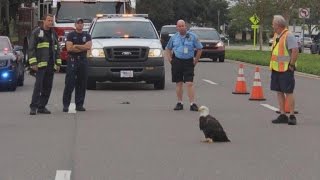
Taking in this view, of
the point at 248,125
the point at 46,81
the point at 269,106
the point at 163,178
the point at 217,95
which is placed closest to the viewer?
the point at 163,178

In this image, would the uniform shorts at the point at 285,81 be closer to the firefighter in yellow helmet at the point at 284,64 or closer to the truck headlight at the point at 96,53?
the firefighter in yellow helmet at the point at 284,64

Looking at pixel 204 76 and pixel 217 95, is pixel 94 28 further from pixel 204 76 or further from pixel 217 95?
pixel 204 76

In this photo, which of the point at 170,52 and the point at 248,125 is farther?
the point at 170,52

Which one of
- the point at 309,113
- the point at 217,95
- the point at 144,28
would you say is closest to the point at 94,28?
the point at 144,28

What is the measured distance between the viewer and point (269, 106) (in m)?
15.7

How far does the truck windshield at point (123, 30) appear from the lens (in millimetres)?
20047

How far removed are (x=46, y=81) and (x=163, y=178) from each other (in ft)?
21.8

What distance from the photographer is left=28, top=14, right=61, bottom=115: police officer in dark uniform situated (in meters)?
13.9

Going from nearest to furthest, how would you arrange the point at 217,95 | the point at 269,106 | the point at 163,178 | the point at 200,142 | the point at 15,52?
1. the point at 163,178
2. the point at 200,142
3. the point at 269,106
4. the point at 217,95
5. the point at 15,52

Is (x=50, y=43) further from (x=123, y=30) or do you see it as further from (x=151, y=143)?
(x=123, y=30)

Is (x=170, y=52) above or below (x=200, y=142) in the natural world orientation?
above

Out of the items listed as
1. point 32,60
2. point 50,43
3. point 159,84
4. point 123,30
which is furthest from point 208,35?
point 32,60

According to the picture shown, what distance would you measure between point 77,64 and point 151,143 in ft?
14.5

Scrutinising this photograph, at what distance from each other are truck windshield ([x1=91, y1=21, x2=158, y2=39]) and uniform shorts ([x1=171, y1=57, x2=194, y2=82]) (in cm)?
536
